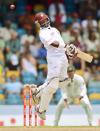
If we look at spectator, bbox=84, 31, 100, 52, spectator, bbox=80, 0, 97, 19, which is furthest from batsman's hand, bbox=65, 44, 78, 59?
spectator, bbox=80, 0, 97, 19

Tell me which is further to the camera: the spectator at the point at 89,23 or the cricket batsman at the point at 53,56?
the spectator at the point at 89,23

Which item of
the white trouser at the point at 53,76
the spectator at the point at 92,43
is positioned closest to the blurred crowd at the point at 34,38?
the spectator at the point at 92,43

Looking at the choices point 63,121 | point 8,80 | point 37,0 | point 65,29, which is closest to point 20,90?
point 8,80

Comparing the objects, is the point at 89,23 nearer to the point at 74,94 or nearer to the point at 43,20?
the point at 74,94

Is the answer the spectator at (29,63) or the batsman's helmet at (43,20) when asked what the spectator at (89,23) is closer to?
the spectator at (29,63)

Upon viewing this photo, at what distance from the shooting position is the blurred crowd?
1661 centimetres

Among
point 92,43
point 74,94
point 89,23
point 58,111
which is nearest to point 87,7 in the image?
point 89,23

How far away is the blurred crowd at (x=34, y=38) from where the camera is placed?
654 inches

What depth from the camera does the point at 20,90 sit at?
1633 centimetres

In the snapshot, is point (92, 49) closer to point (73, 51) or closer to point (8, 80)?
point (8, 80)

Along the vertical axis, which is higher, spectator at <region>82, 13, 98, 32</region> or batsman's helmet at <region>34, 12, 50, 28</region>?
spectator at <region>82, 13, 98, 32</region>

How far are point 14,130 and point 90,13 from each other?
9.70 m

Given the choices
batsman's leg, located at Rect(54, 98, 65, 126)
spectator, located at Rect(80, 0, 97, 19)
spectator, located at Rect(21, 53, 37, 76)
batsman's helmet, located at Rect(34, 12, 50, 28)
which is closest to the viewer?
batsman's helmet, located at Rect(34, 12, 50, 28)

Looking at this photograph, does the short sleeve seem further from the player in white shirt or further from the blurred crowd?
the blurred crowd
